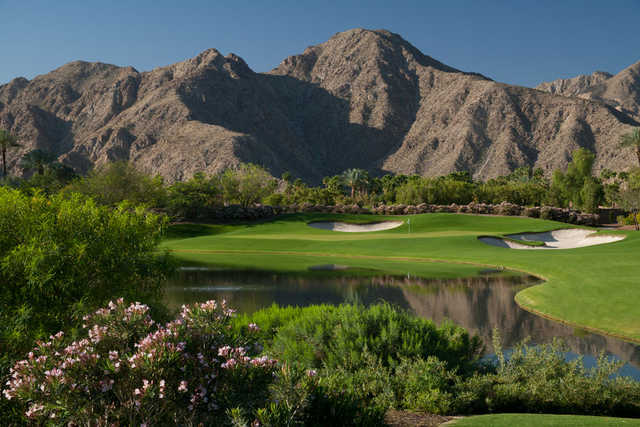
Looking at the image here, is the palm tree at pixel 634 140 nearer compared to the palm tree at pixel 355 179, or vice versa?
the palm tree at pixel 634 140

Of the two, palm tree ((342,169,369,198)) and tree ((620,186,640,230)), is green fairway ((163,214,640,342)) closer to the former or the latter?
tree ((620,186,640,230))

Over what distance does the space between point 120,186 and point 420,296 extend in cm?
5660

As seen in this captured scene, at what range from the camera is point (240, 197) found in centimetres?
8338

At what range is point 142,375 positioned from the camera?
15.2 feet

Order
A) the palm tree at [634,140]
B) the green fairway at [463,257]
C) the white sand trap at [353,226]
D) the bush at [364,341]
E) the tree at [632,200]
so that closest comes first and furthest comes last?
the bush at [364,341] → the green fairway at [463,257] → the white sand trap at [353,226] → the tree at [632,200] → the palm tree at [634,140]

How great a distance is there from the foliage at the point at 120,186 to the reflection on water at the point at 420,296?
39.6 meters

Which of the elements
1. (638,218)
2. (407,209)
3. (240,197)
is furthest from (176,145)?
(638,218)

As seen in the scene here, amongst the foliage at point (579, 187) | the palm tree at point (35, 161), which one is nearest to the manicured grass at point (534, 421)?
the foliage at point (579, 187)

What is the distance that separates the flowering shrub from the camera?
175 inches

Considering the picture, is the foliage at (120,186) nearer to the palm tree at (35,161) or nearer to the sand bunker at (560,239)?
the palm tree at (35,161)

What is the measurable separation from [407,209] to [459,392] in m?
61.9

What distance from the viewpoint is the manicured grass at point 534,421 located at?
7012 millimetres

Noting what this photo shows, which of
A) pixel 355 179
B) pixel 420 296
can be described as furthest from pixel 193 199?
pixel 420 296

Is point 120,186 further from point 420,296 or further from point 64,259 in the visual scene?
point 64,259
